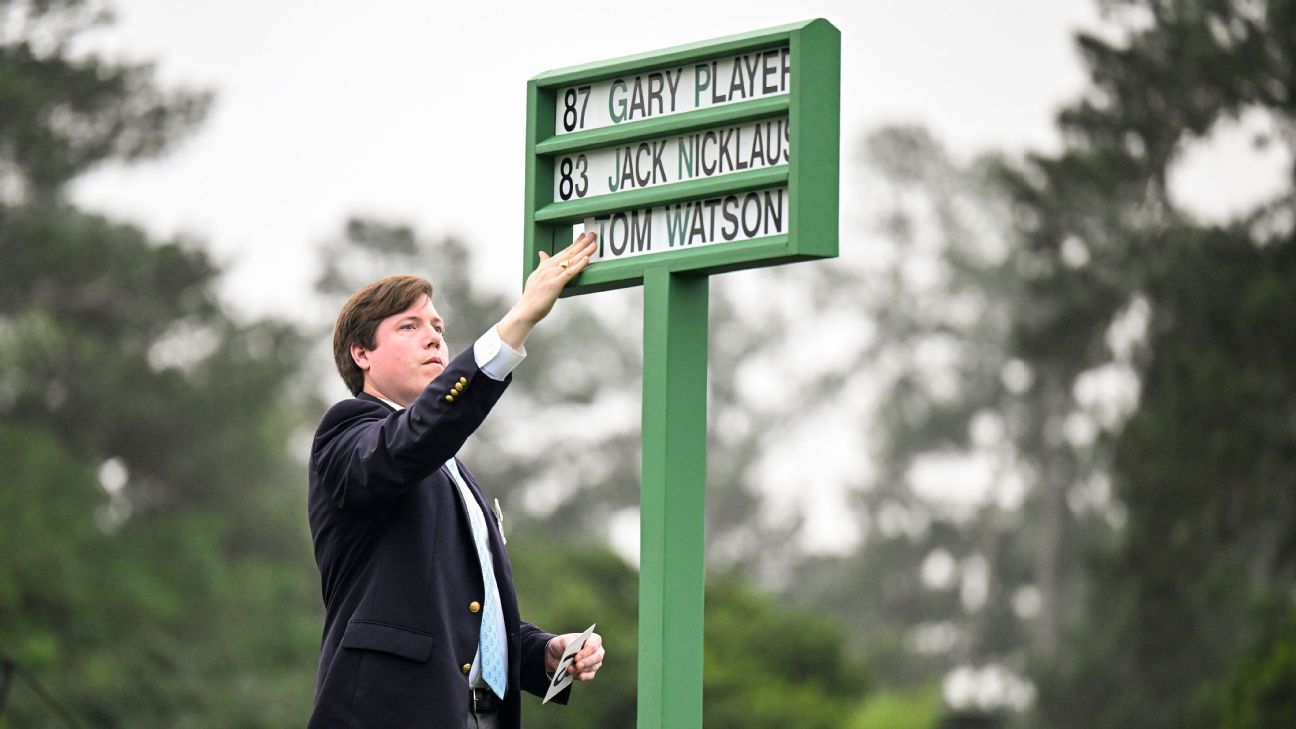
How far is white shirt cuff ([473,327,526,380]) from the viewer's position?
3.63 meters

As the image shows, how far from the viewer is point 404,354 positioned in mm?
3953

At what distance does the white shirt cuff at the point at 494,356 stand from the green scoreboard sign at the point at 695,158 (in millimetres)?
344

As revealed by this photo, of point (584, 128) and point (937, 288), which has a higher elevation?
point (937, 288)

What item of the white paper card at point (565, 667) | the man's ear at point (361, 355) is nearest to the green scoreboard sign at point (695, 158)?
the man's ear at point (361, 355)

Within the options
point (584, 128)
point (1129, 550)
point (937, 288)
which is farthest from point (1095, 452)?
point (584, 128)

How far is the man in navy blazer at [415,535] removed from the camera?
3604mm

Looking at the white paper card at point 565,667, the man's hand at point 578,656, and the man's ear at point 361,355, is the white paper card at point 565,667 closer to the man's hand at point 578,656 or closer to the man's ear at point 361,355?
the man's hand at point 578,656

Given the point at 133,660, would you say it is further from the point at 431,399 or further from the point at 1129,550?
the point at 431,399

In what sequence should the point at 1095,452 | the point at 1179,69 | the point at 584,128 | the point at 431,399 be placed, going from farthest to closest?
1. the point at 1095,452
2. the point at 1179,69
3. the point at 584,128
4. the point at 431,399

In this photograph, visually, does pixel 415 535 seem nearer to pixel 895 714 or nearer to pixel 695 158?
pixel 695 158

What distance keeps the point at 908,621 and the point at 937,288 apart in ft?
17.7

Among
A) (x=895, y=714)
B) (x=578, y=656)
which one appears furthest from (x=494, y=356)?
(x=895, y=714)

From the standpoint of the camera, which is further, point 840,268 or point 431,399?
point 840,268

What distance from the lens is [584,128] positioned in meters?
4.14
